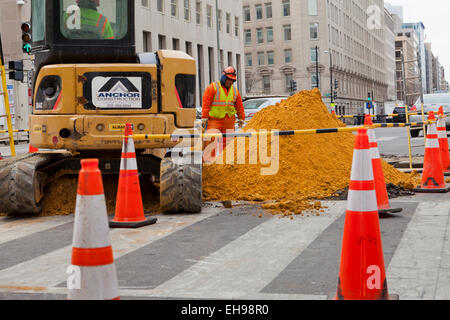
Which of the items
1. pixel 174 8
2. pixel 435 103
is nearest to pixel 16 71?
pixel 435 103

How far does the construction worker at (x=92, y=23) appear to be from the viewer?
25.8 ft

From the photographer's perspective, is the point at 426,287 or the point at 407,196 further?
the point at 407,196

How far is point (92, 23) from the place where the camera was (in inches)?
312

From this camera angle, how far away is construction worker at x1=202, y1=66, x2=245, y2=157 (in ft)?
35.9

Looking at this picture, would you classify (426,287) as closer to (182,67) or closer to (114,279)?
(114,279)

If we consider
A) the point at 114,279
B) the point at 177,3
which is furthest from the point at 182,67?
the point at 177,3

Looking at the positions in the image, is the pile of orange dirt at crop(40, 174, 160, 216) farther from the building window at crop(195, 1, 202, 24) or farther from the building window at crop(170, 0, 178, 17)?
the building window at crop(195, 1, 202, 24)

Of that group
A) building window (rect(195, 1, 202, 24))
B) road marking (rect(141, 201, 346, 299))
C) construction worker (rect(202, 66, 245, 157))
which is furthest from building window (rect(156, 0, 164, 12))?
road marking (rect(141, 201, 346, 299))

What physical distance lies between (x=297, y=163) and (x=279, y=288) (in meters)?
5.00

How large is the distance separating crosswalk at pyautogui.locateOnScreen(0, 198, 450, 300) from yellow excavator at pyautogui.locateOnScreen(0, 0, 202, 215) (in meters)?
0.42

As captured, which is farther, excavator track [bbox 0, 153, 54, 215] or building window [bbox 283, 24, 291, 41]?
building window [bbox 283, 24, 291, 41]

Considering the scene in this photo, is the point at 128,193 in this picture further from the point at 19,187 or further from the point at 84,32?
the point at 84,32

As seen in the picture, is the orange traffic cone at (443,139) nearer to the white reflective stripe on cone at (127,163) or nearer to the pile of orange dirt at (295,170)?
the pile of orange dirt at (295,170)

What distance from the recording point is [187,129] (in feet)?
26.6
